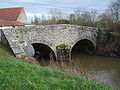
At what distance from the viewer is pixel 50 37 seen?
1189cm

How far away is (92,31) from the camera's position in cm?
1514

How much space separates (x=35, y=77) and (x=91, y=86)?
1422mm

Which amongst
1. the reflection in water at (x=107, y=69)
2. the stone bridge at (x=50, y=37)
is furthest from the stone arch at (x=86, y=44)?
the reflection in water at (x=107, y=69)

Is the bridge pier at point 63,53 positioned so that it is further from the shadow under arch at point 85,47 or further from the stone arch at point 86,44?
the shadow under arch at point 85,47

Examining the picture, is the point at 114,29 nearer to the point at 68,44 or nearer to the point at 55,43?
the point at 68,44

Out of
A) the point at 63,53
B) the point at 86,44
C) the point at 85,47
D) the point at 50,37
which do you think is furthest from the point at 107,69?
the point at 85,47

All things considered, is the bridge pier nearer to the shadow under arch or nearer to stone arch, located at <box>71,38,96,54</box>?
stone arch, located at <box>71,38,96,54</box>

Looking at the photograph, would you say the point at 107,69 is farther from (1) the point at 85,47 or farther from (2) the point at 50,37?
(1) the point at 85,47

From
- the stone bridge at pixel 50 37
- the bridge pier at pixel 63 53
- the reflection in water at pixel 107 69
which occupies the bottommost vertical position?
the reflection in water at pixel 107 69

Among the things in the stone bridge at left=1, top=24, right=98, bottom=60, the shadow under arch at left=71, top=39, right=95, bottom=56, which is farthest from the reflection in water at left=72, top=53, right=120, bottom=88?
the shadow under arch at left=71, top=39, right=95, bottom=56

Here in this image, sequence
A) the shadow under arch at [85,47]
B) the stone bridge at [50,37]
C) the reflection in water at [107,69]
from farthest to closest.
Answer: the shadow under arch at [85,47]
the stone bridge at [50,37]
the reflection in water at [107,69]

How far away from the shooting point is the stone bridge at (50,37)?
9.50 m

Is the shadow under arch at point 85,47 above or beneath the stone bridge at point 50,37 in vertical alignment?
beneath

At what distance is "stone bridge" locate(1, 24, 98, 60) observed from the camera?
31.2ft
